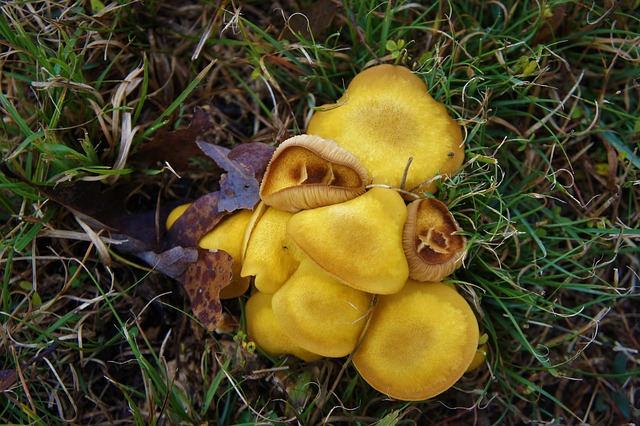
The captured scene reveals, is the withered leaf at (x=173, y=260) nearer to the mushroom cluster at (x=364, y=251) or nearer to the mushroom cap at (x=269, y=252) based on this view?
the mushroom cluster at (x=364, y=251)

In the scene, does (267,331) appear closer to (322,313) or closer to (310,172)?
(322,313)

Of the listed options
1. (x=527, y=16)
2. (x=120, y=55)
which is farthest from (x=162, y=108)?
(x=527, y=16)

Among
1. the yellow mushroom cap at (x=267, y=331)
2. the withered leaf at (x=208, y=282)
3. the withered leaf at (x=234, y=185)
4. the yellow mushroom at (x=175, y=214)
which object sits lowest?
the yellow mushroom cap at (x=267, y=331)

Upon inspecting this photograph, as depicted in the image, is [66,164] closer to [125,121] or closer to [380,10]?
[125,121]

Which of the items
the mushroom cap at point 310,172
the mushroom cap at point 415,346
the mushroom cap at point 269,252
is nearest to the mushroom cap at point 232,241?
the mushroom cap at point 269,252

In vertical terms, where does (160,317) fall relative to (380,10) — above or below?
below
